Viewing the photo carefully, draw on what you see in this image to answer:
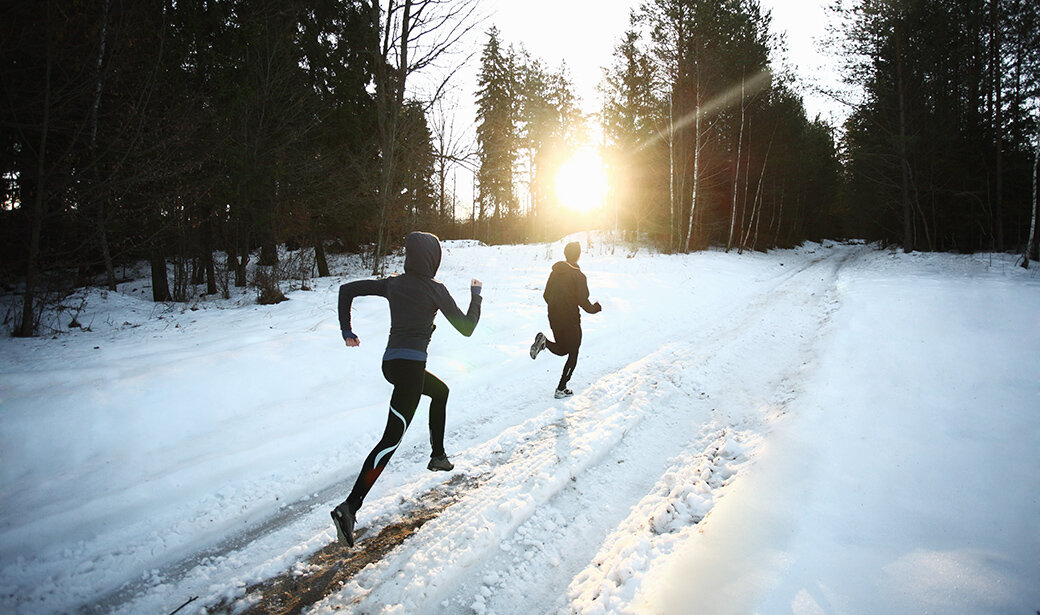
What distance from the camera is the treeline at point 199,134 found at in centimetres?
775

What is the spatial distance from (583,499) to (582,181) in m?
28.6

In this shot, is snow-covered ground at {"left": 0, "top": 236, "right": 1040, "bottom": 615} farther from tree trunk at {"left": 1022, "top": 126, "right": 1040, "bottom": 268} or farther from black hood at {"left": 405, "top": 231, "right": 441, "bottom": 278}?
tree trunk at {"left": 1022, "top": 126, "right": 1040, "bottom": 268}

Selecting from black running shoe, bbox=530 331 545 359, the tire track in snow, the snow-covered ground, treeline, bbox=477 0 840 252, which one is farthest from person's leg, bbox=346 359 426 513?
treeline, bbox=477 0 840 252

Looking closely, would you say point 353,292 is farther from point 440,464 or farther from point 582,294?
point 582,294

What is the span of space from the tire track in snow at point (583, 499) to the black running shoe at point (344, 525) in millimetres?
256

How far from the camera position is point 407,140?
15.8 metres

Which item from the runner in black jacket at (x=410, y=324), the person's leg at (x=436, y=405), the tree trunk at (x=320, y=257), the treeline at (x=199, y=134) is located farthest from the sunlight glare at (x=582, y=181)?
the person's leg at (x=436, y=405)

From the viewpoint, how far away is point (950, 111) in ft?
67.1

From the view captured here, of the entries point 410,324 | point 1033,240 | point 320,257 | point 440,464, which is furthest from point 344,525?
point 1033,240

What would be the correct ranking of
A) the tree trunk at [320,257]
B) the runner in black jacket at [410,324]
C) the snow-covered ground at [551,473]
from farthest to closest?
1. the tree trunk at [320,257]
2. the runner in black jacket at [410,324]
3. the snow-covered ground at [551,473]

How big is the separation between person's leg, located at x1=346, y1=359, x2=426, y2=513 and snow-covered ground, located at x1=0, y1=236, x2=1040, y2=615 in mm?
450

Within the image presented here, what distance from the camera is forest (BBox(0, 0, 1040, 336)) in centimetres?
812

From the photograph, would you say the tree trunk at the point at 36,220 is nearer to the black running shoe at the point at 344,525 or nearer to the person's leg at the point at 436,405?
the person's leg at the point at 436,405

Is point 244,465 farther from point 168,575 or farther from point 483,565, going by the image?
point 483,565
